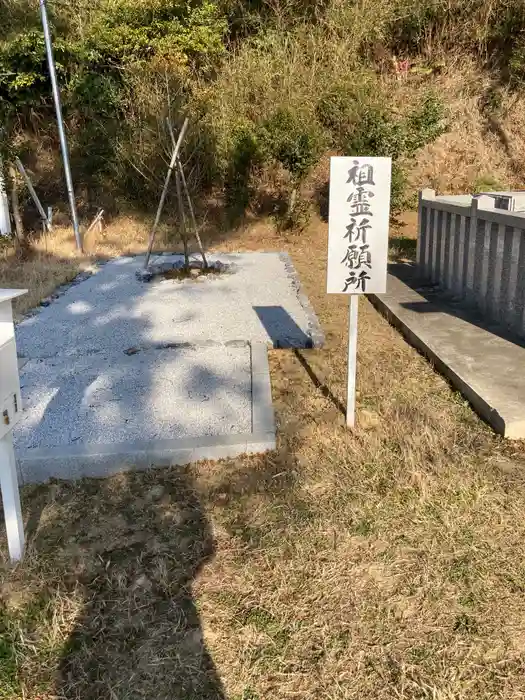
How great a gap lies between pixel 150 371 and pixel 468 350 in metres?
2.26

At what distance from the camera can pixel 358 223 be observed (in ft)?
9.47

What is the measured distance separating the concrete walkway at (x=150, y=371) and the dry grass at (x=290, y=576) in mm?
147

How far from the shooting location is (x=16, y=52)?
12125 millimetres

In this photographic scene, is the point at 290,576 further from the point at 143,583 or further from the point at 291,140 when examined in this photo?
the point at 291,140

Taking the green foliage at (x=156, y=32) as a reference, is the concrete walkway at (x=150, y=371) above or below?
below

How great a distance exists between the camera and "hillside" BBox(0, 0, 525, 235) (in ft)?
38.3

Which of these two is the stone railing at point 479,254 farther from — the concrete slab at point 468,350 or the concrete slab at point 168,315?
the concrete slab at point 168,315

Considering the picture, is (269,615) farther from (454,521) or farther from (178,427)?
(178,427)

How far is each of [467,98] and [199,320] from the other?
35.6 feet

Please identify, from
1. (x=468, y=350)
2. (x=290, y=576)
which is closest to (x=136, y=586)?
(x=290, y=576)

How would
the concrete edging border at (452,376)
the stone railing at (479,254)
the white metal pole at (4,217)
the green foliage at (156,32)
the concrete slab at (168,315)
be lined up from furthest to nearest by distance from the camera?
the green foliage at (156,32) < the white metal pole at (4,217) < the concrete slab at (168,315) < the stone railing at (479,254) < the concrete edging border at (452,376)

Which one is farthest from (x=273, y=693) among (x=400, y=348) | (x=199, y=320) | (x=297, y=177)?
(x=297, y=177)

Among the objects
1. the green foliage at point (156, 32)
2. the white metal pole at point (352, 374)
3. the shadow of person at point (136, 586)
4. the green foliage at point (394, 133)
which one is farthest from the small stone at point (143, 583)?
the green foliage at point (156, 32)

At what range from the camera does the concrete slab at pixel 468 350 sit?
3.05 metres
